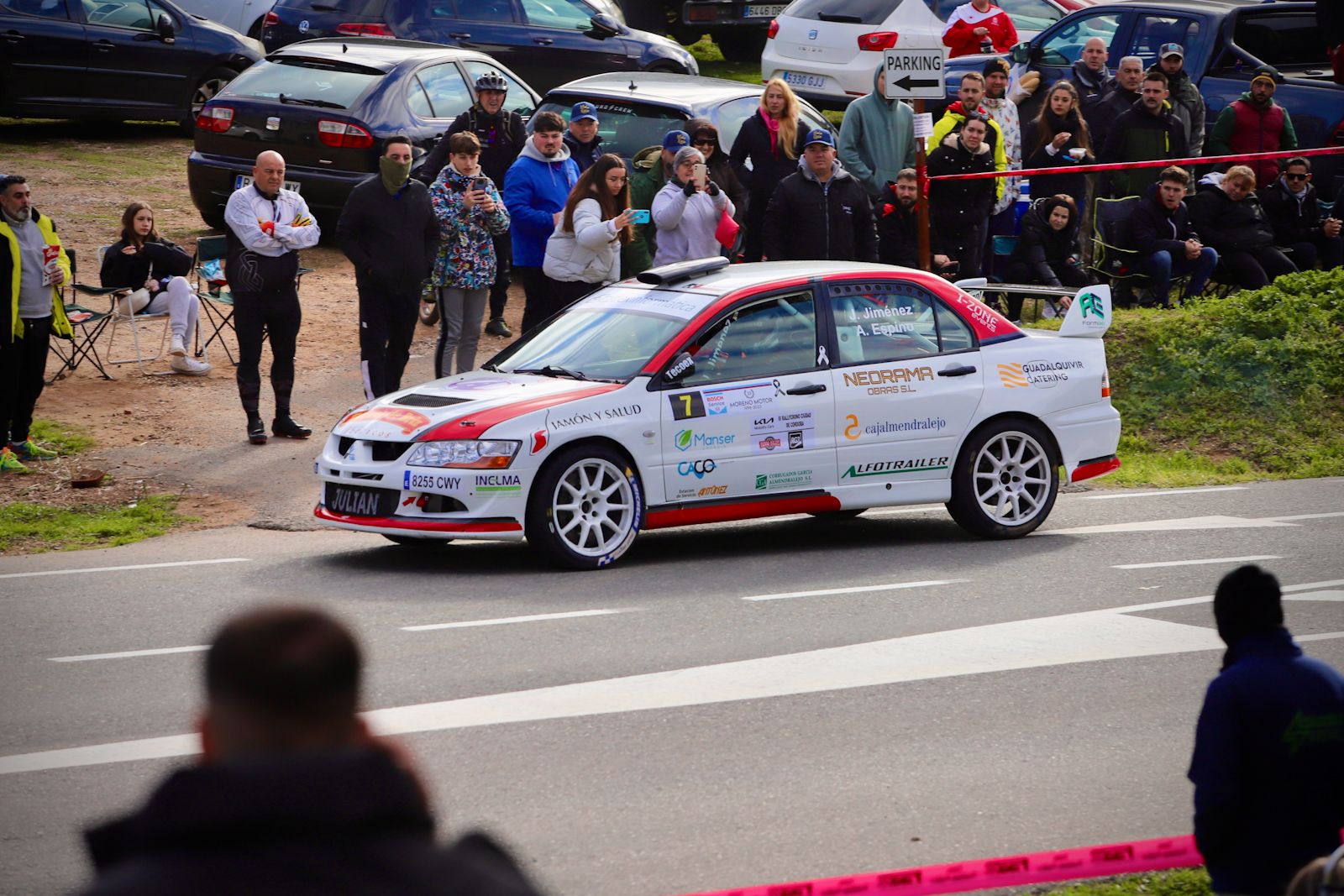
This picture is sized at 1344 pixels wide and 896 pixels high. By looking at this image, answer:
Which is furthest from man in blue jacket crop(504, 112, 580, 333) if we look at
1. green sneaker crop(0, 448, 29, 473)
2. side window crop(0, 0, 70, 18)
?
side window crop(0, 0, 70, 18)

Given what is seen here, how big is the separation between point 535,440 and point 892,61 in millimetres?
6702

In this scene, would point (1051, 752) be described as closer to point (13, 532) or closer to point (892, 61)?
point (13, 532)

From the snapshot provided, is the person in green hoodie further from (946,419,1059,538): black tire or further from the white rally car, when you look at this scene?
(946,419,1059,538): black tire

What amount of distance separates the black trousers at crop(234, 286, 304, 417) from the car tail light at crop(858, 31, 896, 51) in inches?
439

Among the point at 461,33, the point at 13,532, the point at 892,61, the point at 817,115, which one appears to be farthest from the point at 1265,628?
the point at 461,33

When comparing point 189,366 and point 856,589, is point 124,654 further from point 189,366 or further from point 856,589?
point 189,366

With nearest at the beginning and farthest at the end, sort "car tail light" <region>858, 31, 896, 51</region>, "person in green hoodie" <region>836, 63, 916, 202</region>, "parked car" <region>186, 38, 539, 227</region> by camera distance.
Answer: "person in green hoodie" <region>836, 63, 916, 202</region> < "parked car" <region>186, 38, 539, 227</region> < "car tail light" <region>858, 31, 896, 51</region>

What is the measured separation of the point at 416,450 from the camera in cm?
975

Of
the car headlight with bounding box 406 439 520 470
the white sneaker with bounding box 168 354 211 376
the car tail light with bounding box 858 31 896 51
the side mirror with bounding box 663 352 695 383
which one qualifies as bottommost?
the car headlight with bounding box 406 439 520 470

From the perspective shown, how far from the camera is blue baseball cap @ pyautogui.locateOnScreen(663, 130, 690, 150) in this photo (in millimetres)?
14016

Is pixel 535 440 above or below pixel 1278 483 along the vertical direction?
above

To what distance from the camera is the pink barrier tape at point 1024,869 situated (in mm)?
5117

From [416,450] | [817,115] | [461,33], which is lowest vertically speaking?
[416,450]

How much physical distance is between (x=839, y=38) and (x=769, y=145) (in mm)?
7977
